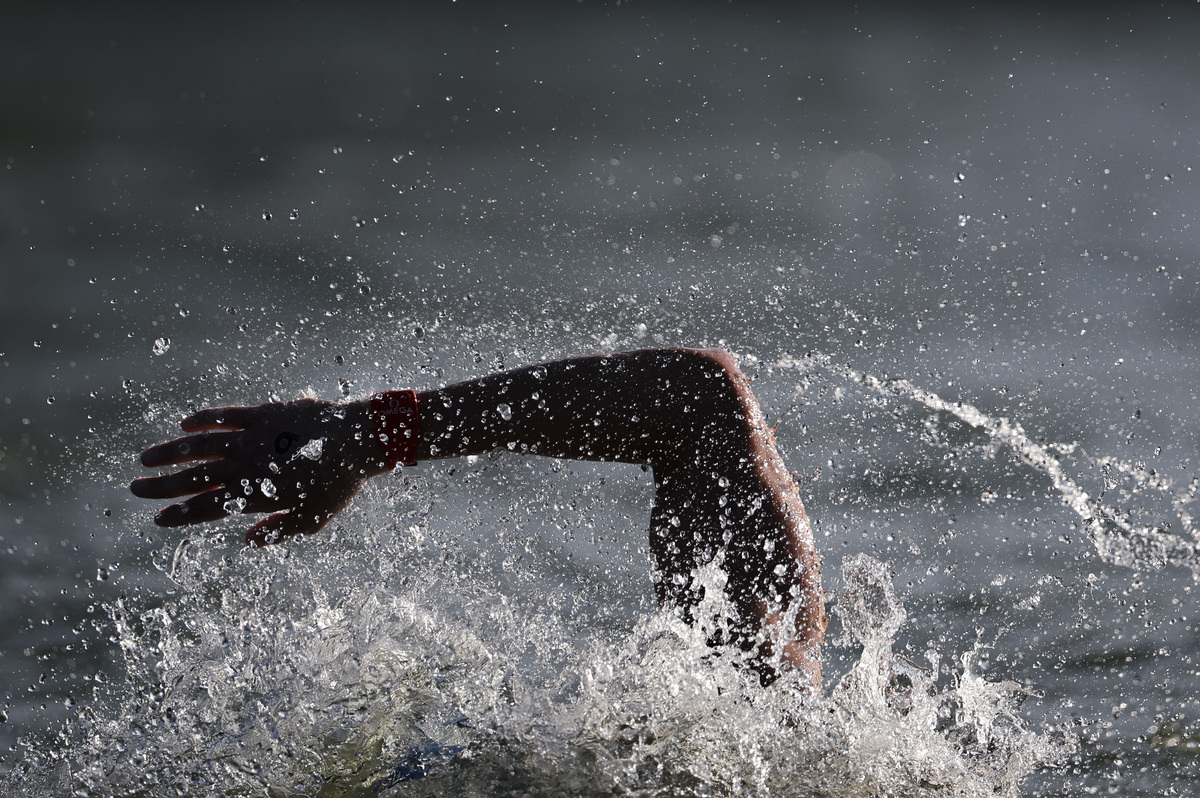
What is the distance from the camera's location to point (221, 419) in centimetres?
190

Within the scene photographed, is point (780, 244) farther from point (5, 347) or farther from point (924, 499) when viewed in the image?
point (5, 347)

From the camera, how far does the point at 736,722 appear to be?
1.73 m

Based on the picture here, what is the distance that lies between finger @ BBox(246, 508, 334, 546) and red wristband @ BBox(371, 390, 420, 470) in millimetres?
190

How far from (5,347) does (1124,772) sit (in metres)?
4.28

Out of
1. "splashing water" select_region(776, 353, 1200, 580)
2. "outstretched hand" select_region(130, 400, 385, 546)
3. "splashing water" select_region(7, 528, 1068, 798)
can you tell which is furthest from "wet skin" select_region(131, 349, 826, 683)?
"splashing water" select_region(776, 353, 1200, 580)

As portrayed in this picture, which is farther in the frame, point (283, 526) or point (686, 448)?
point (686, 448)

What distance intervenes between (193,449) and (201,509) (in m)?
0.12

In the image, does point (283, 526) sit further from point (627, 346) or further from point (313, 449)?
point (627, 346)

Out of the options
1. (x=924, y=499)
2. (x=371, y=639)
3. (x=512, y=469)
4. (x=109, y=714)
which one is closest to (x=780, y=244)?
(x=924, y=499)

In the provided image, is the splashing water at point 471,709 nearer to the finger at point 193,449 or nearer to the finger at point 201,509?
the finger at point 201,509

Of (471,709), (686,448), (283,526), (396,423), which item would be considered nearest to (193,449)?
(283,526)

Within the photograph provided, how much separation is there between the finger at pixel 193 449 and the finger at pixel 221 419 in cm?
2

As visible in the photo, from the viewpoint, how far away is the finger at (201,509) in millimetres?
→ 1860

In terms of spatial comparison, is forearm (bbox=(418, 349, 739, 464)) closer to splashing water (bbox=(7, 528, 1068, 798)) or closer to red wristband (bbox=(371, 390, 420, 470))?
red wristband (bbox=(371, 390, 420, 470))
